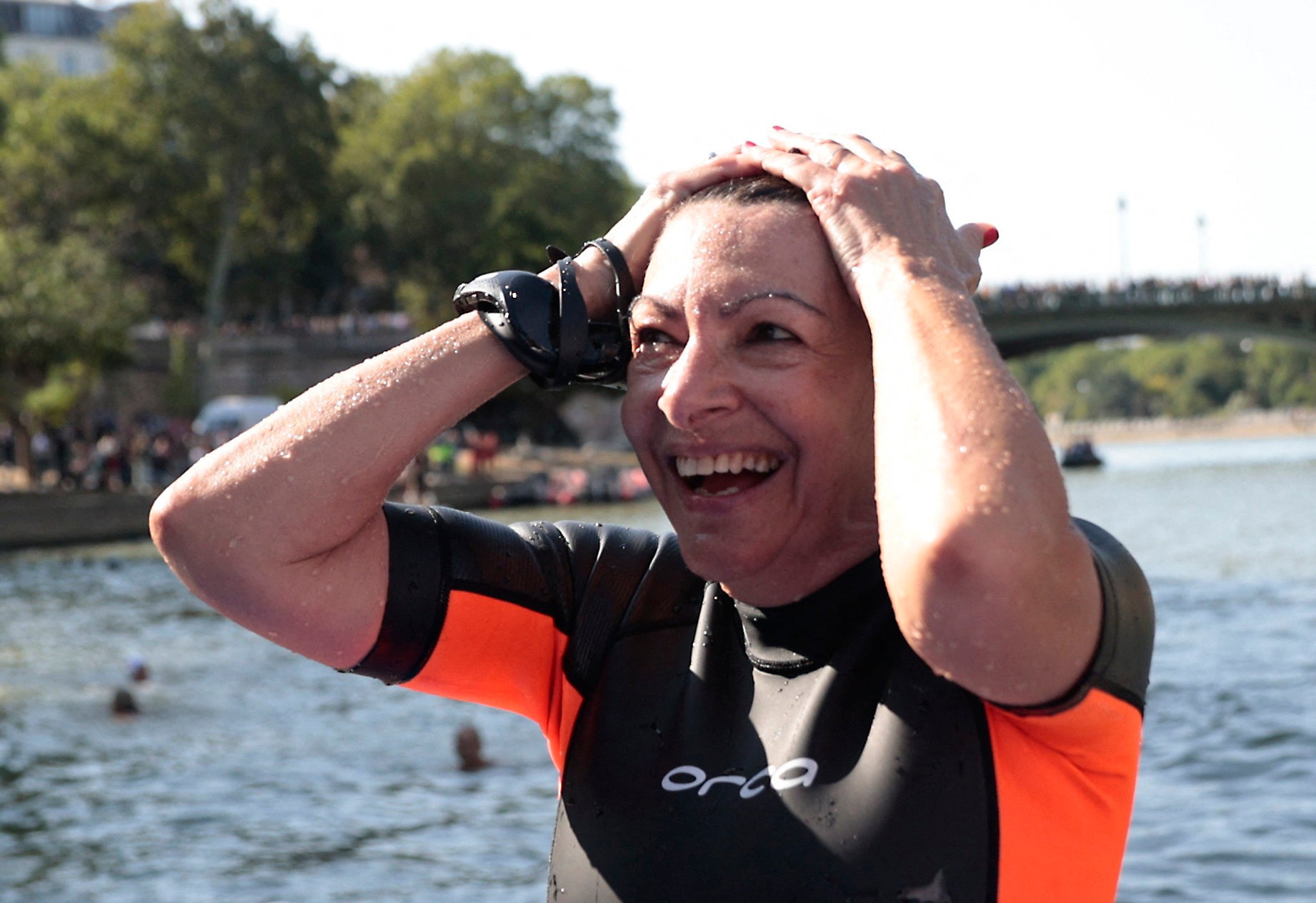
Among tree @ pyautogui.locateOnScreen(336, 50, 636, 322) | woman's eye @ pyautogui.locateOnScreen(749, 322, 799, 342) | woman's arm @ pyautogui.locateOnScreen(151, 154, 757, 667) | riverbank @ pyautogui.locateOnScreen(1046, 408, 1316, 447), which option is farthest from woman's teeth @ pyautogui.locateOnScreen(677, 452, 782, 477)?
riverbank @ pyautogui.locateOnScreen(1046, 408, 1316, 447)

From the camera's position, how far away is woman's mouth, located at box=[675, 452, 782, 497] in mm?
2102

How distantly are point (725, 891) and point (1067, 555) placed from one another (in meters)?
0.62

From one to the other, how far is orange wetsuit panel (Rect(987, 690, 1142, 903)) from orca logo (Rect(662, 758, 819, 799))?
0.82ft

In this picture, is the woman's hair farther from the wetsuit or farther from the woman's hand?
the wetsuit

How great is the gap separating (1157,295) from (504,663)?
197 feet

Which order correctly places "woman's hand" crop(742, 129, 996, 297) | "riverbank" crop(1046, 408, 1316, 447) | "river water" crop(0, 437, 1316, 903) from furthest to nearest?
"riverbank" crop(1046, 408, 1316, 447) < "river water" crop(0, 437, 1316, 903) < "woman's hand" crop(742, 129, 996, 297)

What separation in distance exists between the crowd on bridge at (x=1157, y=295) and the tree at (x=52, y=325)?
31.9 metres

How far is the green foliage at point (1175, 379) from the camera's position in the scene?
127750 millimetres

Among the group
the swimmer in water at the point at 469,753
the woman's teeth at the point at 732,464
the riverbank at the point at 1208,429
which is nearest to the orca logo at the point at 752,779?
the woman's teeth at the point at 732,464

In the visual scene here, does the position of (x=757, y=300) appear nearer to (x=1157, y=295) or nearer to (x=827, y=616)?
(x=827, y=616)

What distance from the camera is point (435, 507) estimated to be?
2.55m

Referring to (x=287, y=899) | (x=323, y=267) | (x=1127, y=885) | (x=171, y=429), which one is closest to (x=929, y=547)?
(x=1127, y=885)

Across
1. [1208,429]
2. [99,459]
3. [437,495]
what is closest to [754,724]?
[99,459]

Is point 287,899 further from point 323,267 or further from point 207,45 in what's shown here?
point 323,267
